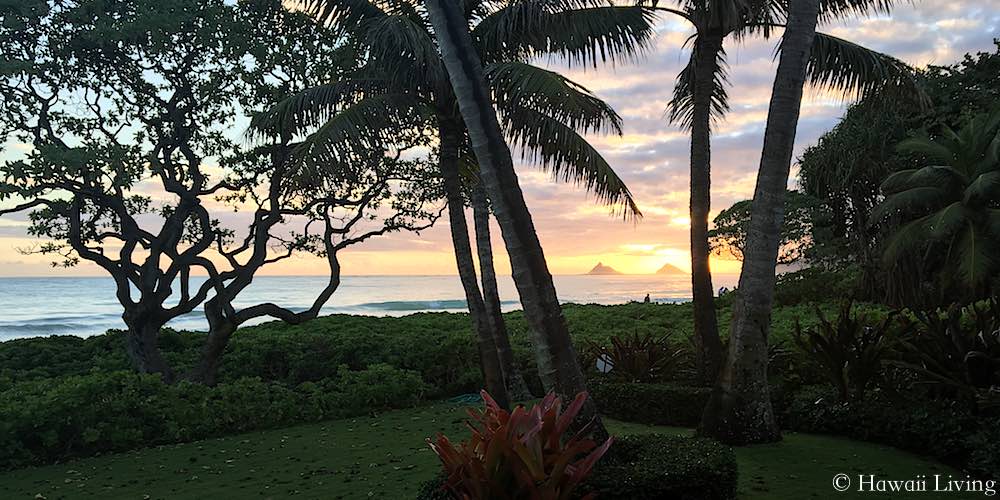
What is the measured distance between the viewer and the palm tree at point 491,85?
8992mm

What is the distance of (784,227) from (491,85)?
2074 cm

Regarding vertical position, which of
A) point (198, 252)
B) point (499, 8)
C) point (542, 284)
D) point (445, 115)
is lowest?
point (542, 284)

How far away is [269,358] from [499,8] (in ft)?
26.0

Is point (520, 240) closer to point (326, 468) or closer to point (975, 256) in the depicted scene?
point (326, 468)

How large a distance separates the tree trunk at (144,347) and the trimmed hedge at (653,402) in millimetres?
8905

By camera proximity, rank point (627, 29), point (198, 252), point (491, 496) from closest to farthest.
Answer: point (491, 496) < point (627, 29) < point (198, 252)

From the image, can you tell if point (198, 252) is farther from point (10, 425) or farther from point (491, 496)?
point (491, 496)

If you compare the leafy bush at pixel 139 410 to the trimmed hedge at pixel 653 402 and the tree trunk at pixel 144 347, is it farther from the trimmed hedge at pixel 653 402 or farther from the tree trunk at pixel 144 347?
the trimmed hedge at pixel 653 402

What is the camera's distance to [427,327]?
16719 mm

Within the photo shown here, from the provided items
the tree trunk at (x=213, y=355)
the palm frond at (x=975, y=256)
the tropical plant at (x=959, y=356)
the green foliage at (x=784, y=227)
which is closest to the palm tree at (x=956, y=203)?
the palm frond at (x=975, y=256)

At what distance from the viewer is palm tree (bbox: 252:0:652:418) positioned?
899 cm

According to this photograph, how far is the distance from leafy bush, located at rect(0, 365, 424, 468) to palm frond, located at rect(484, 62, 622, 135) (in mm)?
5277

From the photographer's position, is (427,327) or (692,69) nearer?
(692,69)

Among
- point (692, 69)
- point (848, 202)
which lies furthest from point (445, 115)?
point (848, 202)
